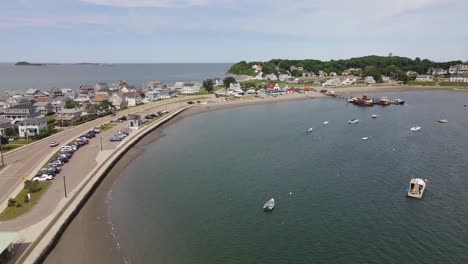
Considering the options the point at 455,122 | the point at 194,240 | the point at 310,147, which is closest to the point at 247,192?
the point at 194,240

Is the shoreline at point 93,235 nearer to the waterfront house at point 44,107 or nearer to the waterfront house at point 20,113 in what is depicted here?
the waterfront house at point 20,113

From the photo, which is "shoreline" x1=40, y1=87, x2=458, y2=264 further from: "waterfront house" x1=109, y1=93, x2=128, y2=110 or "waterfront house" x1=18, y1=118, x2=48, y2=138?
"waterfront house" x1=109, y1=93, x2=128, y2=110

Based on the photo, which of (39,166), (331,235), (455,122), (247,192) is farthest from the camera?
(455,122)

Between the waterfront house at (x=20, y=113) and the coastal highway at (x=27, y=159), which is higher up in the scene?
the waterfront house at (x=20, y=113)

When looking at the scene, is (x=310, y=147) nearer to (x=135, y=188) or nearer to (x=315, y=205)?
→ (x=315, y=205)

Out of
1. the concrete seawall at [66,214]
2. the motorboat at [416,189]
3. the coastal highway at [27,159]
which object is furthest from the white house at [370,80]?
the concrete seawall at [66,214]

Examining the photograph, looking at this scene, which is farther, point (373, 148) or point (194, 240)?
point (373, 148)
